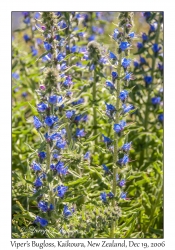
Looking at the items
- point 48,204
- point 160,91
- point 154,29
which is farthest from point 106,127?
point 48,204

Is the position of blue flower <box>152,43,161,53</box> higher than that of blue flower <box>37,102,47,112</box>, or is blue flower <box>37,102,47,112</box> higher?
blue flower <box>152,43,161,53</box>

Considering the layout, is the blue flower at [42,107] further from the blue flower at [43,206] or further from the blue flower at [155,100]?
the blue flower at [155,100]

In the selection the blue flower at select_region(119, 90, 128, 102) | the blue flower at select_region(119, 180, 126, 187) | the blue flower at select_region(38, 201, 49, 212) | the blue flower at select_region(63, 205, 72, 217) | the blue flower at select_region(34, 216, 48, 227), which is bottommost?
the blue flower at select_region(34, 216, 48, 227)

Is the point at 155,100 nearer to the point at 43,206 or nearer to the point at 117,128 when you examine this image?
the point at 117,128

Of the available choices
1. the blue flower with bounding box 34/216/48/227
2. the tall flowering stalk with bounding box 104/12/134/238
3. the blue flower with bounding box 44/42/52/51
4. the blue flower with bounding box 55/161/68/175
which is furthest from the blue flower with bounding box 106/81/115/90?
the blue flower with bounding box 34/216/48/227

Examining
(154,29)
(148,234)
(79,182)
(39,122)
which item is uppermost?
(154,29)

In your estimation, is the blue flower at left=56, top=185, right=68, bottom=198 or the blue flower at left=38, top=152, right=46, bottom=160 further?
the blue flower at left=56, top=185, right=68, bottom=198

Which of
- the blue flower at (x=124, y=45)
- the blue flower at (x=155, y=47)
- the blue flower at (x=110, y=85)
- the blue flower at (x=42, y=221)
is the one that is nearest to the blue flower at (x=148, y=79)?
the blue flower at (x=155, y=47)

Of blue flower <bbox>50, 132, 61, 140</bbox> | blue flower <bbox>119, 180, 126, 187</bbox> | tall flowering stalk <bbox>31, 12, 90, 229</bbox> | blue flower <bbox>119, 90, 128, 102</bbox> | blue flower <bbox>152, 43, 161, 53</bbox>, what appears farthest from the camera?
blue flower <bbox>152, 43, 161, 53</bbox>

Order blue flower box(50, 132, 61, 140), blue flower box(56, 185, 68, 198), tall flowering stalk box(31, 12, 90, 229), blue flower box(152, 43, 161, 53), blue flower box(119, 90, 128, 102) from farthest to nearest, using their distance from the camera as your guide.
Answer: blue flower box(152, 43, 161, 53) < blue flower box(56, 185, 68, 198) < blue flower box(119, 90, 128, 102) < blue flower box(50, 132, 61, 140) < tall flowering stalk box(31, 12, 90, 229)

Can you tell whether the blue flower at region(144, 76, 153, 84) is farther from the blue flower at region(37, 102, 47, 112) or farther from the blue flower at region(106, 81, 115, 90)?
the blue flower at region(37, 102, 47, 112)
